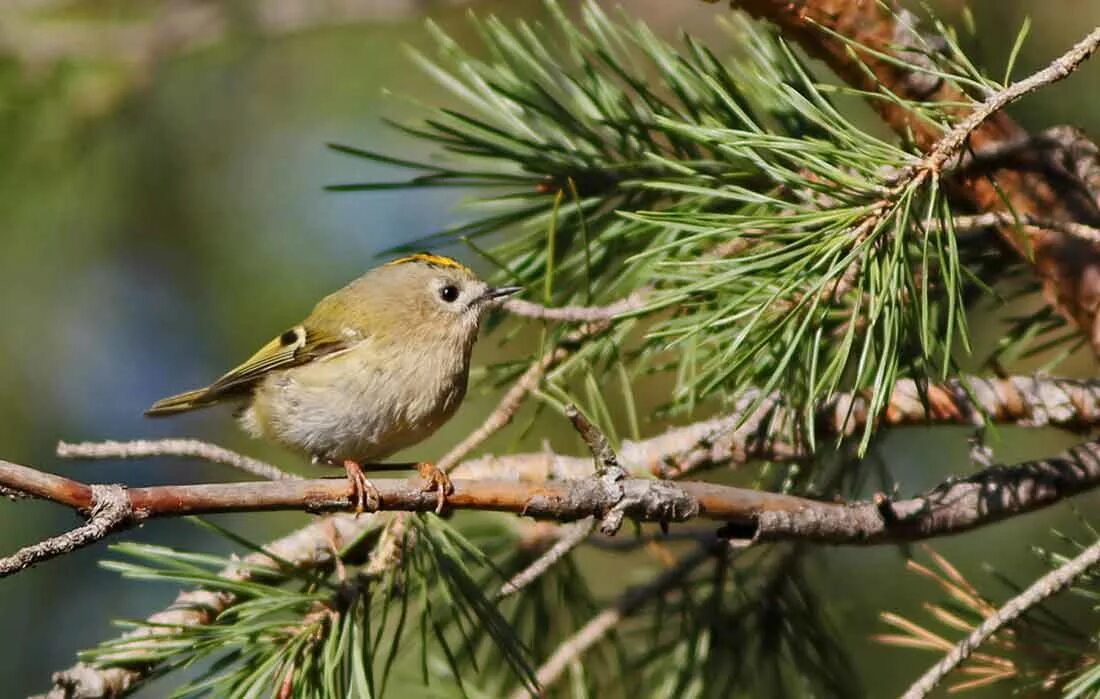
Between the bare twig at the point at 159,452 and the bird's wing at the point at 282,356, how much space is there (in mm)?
984

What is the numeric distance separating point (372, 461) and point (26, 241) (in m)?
1.39

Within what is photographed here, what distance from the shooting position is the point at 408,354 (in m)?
2.21

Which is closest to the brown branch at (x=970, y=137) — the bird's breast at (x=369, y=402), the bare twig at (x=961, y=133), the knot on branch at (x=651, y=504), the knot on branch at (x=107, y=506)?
the bare twig at (x=961, y=133)

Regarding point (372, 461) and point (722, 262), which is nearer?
point (722, 262)

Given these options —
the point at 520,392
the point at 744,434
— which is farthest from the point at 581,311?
the point at 744,434

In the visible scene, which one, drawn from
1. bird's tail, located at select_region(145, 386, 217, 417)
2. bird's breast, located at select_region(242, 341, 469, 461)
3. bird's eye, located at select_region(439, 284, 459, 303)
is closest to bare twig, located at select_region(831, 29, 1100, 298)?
bird's breast, located at select_region(242, 341, 469, 461)

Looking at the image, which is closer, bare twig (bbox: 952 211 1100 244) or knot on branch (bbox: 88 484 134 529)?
knot on branch (bbox: 88 484 134 529)

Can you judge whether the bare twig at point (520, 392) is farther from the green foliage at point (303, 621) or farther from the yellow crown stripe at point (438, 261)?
the yellow crown stripe at point (438, 261)

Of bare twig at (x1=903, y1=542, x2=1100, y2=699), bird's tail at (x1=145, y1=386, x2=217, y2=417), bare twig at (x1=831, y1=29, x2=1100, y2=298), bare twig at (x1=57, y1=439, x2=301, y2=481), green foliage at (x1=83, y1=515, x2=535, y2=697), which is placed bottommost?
bare twig at (x1=903, y1=542, x2=1100, y2=699)

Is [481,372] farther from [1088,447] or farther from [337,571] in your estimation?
[1088,447]

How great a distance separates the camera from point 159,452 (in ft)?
4.25

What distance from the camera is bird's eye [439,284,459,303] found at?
8.09 ft

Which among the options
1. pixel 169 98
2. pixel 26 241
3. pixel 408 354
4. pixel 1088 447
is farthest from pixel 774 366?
pixel 169 98

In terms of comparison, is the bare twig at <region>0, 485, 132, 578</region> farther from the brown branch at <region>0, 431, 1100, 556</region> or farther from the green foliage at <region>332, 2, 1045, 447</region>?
the green foliage at <region>332, 2, 1045, 447</region>
